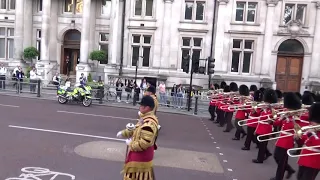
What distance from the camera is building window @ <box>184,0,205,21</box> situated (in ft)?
81.9

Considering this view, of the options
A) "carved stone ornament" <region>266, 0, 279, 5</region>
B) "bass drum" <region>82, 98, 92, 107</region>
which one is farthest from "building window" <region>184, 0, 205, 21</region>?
"bass drum" <region>82, 98, 92, 107</region>

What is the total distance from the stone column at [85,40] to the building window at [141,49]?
3.66m

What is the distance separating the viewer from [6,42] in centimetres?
2812

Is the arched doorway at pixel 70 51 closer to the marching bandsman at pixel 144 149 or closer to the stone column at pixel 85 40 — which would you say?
the stone column at pixel 85 40

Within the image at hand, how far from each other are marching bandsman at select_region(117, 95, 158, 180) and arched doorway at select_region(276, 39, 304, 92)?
872 inches

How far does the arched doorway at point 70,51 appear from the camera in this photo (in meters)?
27.6

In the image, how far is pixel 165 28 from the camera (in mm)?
24688

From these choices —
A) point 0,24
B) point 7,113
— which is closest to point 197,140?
point 7,113

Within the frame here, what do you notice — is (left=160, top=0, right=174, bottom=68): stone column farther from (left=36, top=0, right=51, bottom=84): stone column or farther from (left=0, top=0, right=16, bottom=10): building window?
(left=0, top=0, right=16, bottom=10): building window

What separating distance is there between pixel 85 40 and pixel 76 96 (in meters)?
9.17

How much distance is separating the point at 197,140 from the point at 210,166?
9.41ft

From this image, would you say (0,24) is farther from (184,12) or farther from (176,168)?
(176,168)

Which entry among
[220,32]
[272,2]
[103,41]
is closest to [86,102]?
[103,41]

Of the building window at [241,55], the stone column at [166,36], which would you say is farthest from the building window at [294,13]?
the stone column at [166,36]
